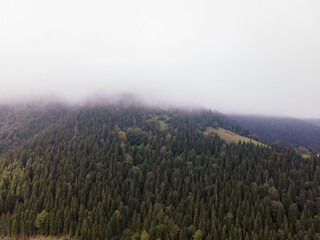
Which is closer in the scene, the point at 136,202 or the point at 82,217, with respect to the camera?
the point at 82,217

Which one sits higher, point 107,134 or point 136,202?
point 107,134

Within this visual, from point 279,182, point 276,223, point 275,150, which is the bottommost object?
point 276,223

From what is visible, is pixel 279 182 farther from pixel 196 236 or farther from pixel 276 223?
pixel 196 236

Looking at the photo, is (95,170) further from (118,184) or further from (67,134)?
(67,134)

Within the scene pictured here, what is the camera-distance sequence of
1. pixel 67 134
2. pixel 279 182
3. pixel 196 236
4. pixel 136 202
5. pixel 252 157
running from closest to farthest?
pixel 196 236, pixel 136 202, pixel 279 182, pixel 252 157, pixel 67 134

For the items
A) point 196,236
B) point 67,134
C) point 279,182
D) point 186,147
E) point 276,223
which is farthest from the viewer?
point 67,134

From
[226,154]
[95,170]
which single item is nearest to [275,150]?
[226,154]

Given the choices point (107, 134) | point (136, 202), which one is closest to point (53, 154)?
point (107, 134)
